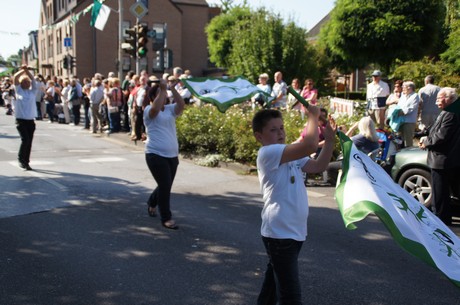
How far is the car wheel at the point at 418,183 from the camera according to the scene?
7.39 metres

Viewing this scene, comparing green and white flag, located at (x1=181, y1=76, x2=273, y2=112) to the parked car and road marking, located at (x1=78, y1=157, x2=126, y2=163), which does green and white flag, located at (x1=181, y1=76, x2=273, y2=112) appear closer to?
the parked car

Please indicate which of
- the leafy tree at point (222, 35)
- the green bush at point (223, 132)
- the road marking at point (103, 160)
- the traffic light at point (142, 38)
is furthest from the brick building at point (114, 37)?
the road marking at point (103, 160)

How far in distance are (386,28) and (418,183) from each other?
59.1 ft

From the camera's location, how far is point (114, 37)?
48.3m

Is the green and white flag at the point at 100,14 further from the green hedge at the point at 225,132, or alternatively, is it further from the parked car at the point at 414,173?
the parked car at the point at 414,173

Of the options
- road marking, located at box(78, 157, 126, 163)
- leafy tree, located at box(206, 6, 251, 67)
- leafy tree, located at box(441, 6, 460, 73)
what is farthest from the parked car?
leafy tree, located at box(206, 6, 251, 67)

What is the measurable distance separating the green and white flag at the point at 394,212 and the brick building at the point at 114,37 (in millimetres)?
39270

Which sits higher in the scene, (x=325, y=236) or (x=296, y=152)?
(x=296, y=152)

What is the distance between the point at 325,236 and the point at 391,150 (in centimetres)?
362

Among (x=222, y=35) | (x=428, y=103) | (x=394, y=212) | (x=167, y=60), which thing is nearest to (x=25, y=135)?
(x=167, y=60)

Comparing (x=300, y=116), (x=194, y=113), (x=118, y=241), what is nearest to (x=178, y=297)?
(x=118, y=241)

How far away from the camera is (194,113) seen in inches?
526

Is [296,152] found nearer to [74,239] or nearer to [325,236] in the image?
[325,236]

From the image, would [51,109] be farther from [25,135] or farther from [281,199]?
[281,199]
